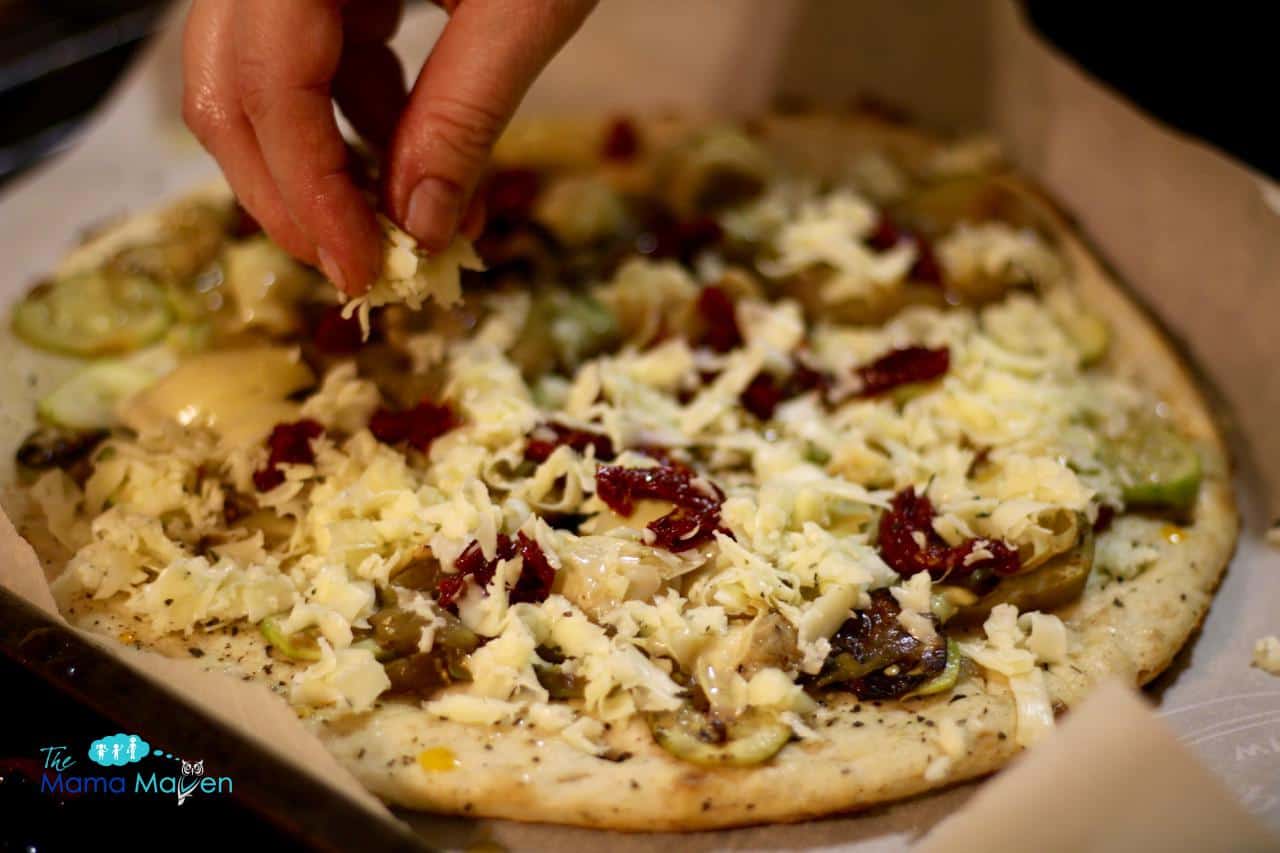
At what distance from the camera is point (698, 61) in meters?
5.63

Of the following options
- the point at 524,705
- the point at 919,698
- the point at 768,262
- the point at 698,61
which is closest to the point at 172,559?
the point at 524,705

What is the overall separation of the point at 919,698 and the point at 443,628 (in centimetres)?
112

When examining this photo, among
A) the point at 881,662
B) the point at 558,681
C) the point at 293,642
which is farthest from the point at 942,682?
the point at 293,642

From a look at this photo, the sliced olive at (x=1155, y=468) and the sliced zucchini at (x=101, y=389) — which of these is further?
the sliced zucchini at (x=101, y=389)

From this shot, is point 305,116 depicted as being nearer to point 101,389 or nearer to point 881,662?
point 101,389

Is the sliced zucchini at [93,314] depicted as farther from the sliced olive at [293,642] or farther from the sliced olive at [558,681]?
the sliced olive at [558,681]

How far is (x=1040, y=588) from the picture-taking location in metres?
2.79

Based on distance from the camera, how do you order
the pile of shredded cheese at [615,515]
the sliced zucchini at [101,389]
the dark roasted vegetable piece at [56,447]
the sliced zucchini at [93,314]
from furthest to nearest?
the sliced zucchini at [93,314] → the sliced zucchini at [101,389] → the dark roasted vegetable piece at [56,447] → the pile of shredded cheese at [615,515]

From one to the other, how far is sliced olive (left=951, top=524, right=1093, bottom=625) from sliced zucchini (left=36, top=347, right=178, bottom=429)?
2.58m

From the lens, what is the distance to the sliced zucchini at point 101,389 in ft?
11.1

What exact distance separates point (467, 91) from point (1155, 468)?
7.10ft

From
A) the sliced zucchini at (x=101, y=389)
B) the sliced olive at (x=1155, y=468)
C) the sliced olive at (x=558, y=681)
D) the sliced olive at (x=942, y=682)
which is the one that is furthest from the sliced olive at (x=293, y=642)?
the sliced olive at (x=1155, y=468)

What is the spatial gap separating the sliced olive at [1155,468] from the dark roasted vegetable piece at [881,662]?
2.92 feet

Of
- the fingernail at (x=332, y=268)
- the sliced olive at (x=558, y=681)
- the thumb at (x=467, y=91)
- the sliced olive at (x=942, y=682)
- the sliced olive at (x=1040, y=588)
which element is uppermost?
the thumb at (x=467, y=91)
